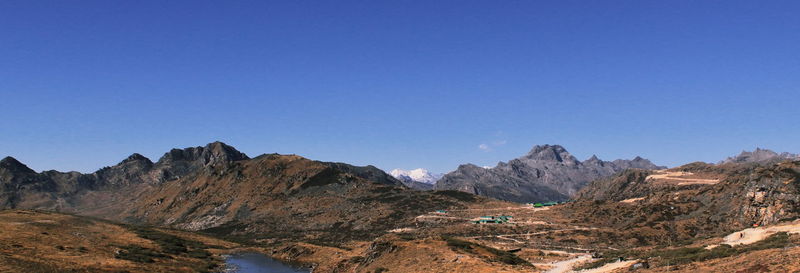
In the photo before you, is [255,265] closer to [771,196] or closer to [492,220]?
[492,220]

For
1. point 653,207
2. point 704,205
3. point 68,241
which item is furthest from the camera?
point 653,207

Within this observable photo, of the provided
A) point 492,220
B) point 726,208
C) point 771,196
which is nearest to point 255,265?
point 492,220

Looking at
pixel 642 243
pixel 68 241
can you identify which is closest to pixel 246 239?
pixel 68 241

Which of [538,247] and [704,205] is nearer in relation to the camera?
[538,247]

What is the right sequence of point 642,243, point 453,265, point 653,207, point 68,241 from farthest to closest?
point 653,207, point 642,243, point 68,241, point 453,265

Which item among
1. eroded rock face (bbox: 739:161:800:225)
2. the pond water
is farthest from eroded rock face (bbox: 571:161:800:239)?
the pond water

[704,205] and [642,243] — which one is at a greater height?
[704,205]

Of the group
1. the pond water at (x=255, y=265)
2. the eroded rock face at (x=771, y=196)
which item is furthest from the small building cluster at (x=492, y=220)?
the pond water at (x=255, y=265)

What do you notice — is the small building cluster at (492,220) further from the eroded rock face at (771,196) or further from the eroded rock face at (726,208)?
the eroded rock face at (771,196)

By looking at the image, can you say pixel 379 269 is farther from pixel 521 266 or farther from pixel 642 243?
pixel 642 243

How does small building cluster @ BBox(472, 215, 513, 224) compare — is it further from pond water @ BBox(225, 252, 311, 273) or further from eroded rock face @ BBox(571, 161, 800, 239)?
pond water @ BBox(225, 252, 311, 273)
